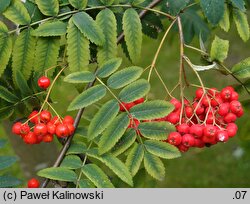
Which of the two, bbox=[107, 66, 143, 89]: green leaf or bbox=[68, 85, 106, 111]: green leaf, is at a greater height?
bbox=[107, 66, 143, 89]: green leaf

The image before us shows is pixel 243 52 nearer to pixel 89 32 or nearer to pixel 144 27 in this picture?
pixel 144 27

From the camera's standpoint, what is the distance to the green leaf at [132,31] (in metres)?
1.36

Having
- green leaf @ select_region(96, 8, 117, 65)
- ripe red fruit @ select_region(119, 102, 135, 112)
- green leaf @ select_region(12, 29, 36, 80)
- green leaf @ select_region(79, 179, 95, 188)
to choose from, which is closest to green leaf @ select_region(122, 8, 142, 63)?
green leaf @ select_region(96, 8, 117, 65)

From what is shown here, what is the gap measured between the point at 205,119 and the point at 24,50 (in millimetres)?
516

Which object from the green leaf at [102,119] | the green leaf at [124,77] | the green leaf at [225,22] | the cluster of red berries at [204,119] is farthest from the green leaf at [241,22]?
the green leaf at [102,119]

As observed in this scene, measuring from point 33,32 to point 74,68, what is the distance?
0.14 m

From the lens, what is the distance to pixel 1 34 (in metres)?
1.37

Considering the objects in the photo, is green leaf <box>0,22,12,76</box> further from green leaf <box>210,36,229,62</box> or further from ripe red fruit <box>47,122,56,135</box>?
green leaf <box>210,36,229,62</box>

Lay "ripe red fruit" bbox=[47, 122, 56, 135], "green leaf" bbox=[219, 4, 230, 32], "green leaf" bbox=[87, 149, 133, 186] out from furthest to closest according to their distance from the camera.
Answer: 1. "green leaf" bbox=[219, 4, 230, 32]
2. "ripe red fruit" bbox=[47, 122, 56, 135]
3. "green leaf" bbox=[87, 149, 133, 186]

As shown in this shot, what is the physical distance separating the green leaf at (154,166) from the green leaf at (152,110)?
0.09 metres

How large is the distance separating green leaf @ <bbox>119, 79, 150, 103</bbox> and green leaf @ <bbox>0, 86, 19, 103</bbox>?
0.33 metres

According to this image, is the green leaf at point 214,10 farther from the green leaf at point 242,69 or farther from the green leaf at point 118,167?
the green leaf at point 118,167

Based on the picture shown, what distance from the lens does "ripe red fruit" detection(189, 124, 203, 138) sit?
1.19 metres

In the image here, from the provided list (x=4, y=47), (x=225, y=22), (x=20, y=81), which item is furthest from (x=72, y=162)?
(x=225, y=22)
